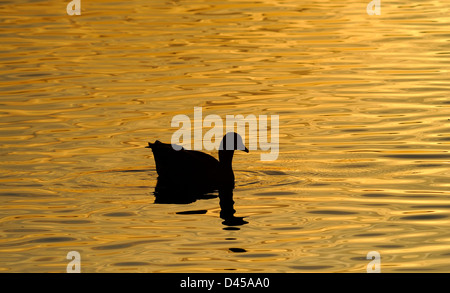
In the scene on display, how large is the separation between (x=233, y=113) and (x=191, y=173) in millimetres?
4427

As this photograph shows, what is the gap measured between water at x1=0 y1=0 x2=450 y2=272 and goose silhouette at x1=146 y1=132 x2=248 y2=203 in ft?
0.92

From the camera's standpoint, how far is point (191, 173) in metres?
15.5

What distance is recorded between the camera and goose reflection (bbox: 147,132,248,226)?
49.8 feet

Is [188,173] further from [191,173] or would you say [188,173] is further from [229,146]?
[229,146]

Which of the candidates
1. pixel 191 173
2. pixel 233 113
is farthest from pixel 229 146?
pixel 233 113

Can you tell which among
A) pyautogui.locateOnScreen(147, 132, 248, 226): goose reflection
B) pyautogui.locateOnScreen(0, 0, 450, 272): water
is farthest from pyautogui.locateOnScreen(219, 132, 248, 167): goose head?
pyautogui.locateOnScreen(0, 0, 450, 272): water

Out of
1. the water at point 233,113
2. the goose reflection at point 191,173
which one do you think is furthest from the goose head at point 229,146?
the water at point 233,113

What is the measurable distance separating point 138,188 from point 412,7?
63.9 feet

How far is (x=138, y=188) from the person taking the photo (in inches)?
594

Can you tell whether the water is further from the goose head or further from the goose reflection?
the goose head

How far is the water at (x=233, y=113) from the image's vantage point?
1234cm

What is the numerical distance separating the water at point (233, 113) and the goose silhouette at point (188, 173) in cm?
28

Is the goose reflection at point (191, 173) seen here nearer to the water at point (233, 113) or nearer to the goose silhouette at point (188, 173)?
the goose silhouette at point (188, 173)

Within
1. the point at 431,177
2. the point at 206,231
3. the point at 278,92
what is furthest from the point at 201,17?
the point at 206,231
